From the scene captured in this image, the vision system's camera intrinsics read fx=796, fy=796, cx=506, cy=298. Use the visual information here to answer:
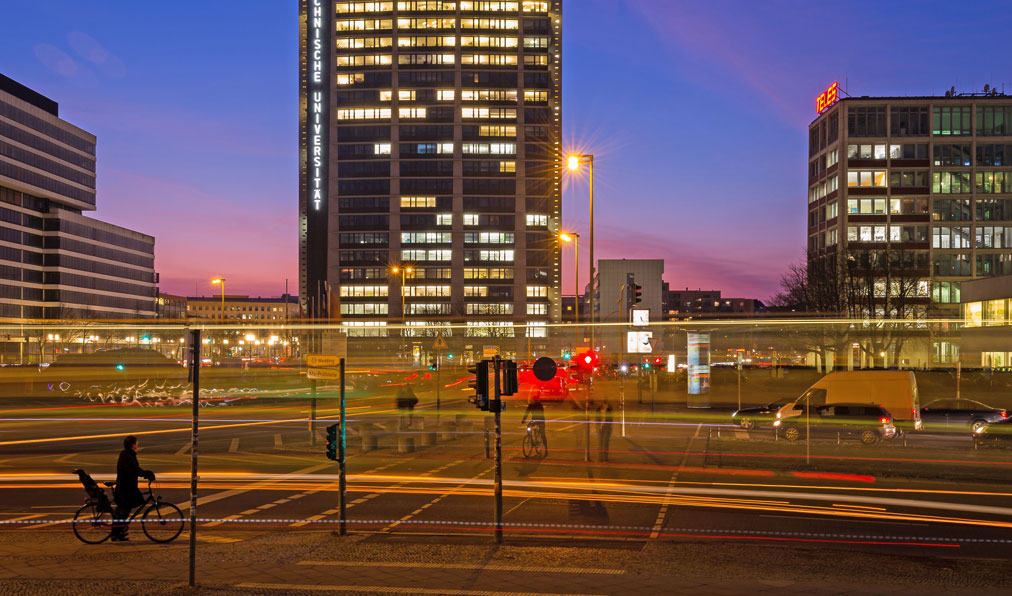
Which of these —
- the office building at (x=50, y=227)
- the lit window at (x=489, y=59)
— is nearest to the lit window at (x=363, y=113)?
the lit window at (x=489, y=59)

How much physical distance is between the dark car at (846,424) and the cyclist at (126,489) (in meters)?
19.1

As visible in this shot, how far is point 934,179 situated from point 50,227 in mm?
126354

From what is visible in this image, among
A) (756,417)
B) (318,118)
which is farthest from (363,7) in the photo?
(756,417)

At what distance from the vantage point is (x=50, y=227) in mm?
125500

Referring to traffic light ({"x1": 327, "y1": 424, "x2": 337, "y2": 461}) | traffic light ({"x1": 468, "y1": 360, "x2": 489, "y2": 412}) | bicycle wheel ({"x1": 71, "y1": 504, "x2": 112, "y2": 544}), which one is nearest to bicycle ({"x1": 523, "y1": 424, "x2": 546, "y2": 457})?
traffic light ({"x1": 468, "y1": 360, "x2": 489, "y2": 412})

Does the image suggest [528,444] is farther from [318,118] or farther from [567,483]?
[318,118]

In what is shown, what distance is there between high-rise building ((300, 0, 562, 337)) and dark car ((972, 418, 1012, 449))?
99710 mm

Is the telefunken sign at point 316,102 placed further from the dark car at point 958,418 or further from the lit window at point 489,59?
the dark car at point 958,418

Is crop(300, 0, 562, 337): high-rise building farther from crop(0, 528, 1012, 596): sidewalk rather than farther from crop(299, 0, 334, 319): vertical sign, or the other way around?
crop(0, 528, 1012, 596): sidewalk

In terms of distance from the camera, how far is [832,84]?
319 ft

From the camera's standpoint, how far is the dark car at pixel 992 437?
Answer: 25375 millimetres

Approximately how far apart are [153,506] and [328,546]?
336 cm

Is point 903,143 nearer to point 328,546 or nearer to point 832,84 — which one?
point 832,84

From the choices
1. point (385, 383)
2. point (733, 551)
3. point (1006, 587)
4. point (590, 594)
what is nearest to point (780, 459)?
point (733, 551)
